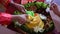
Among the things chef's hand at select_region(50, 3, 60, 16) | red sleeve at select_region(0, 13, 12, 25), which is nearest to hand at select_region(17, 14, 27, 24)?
red sleeve at select_region(0, 13, 12, 25)

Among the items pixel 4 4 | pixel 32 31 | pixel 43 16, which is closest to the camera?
pixel 32 31

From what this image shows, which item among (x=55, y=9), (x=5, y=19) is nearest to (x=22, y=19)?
(x=5, y=19)

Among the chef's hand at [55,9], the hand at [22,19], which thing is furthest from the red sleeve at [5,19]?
the chef's hand at [55,9]

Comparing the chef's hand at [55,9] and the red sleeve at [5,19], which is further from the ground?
the chef's hand at [55,9]

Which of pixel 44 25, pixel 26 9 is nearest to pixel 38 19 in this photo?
pixel 44 25

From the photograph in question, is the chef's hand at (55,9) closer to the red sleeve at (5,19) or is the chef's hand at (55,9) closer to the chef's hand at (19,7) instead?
the chef's hand at (19,7)

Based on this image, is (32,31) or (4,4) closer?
(32,31)

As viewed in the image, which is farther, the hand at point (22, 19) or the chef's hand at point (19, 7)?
the chef's hand at point (19, 7)

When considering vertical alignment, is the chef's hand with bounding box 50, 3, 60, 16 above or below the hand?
above

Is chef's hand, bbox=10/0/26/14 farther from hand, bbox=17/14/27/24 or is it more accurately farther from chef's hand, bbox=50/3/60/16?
chef's hand, bbox=50/3/60/16

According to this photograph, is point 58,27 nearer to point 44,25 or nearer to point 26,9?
point 44,25

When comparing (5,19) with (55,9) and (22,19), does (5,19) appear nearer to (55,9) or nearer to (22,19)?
(22,19)
